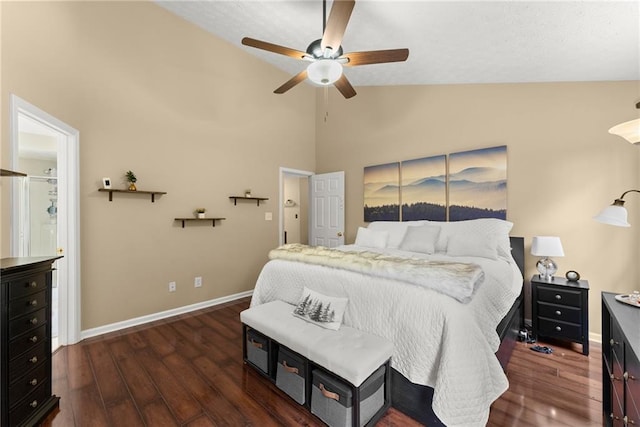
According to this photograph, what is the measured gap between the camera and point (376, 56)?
7.18 feet

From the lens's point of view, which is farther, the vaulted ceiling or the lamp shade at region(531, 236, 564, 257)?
the lamp shade at region(531, 236, 564, 257)

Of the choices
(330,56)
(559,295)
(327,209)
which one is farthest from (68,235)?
(559,295)

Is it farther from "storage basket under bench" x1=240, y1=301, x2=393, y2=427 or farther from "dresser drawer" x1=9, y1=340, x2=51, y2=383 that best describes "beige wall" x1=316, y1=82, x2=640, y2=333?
"dresser drawer" x1=9, y1=340, x2=51, y2=383

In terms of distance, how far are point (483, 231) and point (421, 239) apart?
620 mm

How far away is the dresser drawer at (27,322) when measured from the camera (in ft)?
4.75

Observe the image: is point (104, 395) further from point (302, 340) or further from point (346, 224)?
point (346, 224)

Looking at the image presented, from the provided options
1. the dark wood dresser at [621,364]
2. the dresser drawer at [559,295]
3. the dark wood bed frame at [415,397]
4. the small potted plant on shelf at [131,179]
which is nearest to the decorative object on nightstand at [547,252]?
the dresser drawer at [559,295]

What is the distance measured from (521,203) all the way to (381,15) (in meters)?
2.40

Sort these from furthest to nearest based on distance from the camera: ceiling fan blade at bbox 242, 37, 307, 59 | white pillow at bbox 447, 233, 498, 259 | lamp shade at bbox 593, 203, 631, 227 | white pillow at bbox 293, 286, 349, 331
A: 1. white pillow at bbox 447, 233, 498, 259
2. ceiling fan blade at bbox 242, 37, 307, 59
3. white pillow at bbox 293, 286, 349, 331
4. lamp shade at bbox 593, 203, 631, 227

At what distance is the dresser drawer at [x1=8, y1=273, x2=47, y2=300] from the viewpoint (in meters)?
1.44

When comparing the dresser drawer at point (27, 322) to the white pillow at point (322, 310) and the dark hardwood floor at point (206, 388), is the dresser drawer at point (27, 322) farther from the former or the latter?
the white pillow at point (322, 310)

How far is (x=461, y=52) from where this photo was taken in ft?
8.66

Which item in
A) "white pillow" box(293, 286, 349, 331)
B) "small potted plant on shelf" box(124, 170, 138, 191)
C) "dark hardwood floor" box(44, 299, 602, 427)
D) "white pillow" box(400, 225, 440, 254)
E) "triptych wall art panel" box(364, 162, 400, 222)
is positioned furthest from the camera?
"triptych wall art panel" box(364, 162, 400, 222)

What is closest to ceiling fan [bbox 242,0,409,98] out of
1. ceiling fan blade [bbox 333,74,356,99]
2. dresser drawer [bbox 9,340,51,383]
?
ceiling fan blade [bbox 333,74,356,99]
